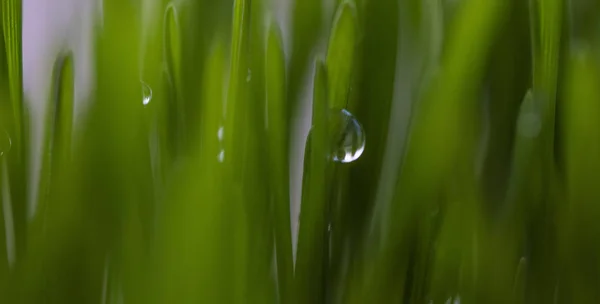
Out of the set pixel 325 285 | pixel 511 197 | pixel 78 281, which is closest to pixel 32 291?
pixel 78 281

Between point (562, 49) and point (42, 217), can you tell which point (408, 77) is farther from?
point (42, 217)

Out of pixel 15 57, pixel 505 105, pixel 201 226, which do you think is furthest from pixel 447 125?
pixel 15 57

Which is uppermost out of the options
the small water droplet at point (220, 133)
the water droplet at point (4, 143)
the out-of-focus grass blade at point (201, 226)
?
the small water droplet at point (220, 133)

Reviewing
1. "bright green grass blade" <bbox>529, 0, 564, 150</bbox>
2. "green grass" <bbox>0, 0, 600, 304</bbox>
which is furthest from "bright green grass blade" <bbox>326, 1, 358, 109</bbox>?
"bright green grass blade" <bbox>529, 0, 564, 150</bbox>

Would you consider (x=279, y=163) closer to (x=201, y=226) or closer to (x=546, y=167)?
(x=201, y=226)

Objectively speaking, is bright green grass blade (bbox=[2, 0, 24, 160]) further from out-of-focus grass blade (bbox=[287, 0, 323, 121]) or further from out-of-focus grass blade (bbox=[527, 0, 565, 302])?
out-of-focus grass blade (bbox=[527, 0, 565, 302])

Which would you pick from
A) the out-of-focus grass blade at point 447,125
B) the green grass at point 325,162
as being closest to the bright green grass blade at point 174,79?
the green grass at point 325,162

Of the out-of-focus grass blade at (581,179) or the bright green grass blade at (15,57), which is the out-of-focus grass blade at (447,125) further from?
the bright green grass blade at (15,57)
